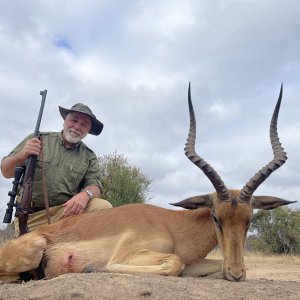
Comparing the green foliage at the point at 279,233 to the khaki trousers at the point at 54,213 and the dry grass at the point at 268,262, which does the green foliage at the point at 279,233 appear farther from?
the khaki trousers at the point at 54,213

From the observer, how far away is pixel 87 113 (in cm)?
819

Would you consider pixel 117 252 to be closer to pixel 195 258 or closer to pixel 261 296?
pixel 195 258

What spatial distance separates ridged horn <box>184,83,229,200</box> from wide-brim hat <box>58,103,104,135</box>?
210cm

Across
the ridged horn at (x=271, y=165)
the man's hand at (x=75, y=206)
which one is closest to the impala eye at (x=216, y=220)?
the ridged horn at (x=271, y=165)

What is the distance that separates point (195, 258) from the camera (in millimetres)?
6402

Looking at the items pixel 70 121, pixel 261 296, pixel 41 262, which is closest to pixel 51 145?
pixel 70 121

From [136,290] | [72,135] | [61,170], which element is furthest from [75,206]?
[136,290]

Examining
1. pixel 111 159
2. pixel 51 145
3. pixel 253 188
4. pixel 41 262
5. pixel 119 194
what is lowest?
pixel 41 262

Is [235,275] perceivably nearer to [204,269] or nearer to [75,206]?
[204,269]

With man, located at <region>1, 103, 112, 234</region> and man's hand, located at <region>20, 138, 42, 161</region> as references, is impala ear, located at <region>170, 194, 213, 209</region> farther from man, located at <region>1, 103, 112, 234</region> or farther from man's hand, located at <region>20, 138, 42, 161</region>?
man's hand, located at <region>20, 138, 42, 161</region>

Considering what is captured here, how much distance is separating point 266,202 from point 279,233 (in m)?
25.7

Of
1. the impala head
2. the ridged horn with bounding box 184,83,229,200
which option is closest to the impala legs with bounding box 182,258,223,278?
the impala head

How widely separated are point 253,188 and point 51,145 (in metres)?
3.66

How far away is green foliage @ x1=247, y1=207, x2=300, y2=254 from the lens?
1210 inches
